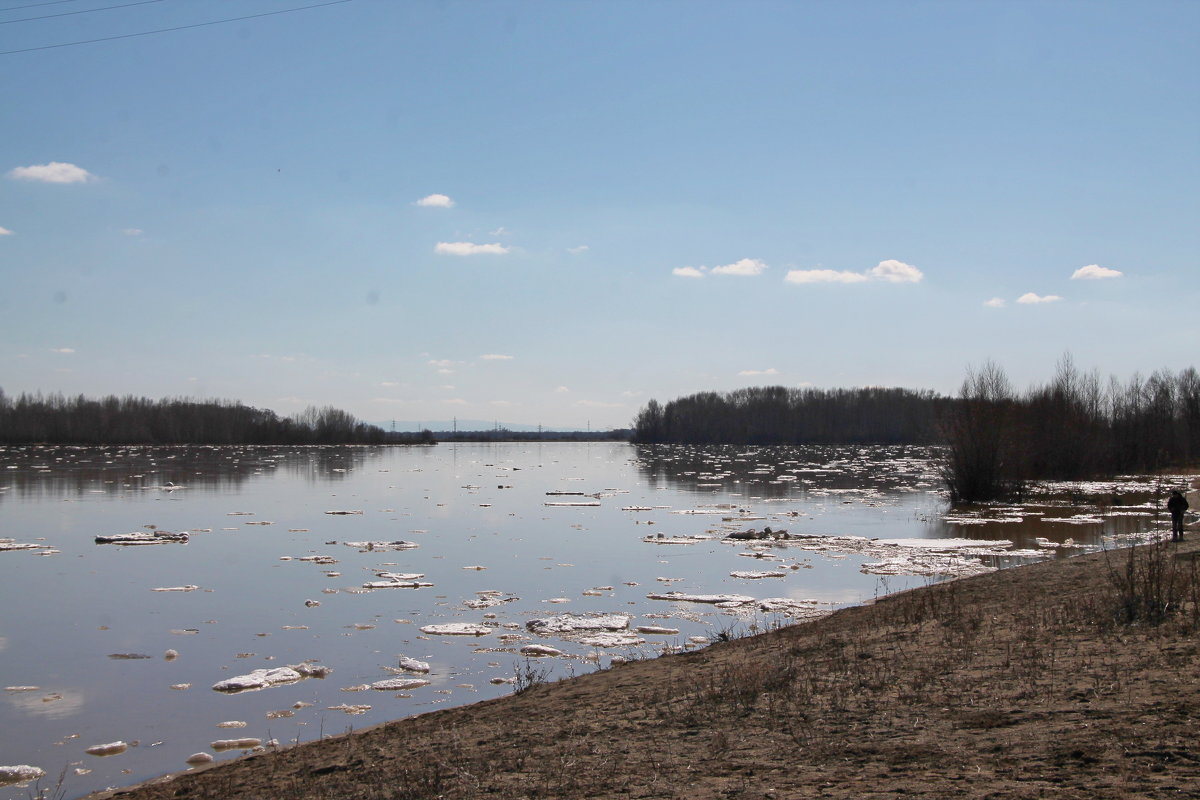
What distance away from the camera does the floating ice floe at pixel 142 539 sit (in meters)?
21.3

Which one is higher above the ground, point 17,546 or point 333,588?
point 17,546

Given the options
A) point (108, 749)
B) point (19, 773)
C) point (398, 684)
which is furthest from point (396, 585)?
point (19, 773)

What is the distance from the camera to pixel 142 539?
21.6m

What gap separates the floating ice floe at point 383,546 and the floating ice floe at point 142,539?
13.8ft

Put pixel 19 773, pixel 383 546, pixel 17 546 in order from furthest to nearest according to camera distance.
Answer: pixel 383 546 < pixel 17 546 < pixel 19 773

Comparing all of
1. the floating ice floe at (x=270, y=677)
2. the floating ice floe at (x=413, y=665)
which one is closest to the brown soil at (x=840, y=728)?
the floating ice floe at (x=413, y=665)

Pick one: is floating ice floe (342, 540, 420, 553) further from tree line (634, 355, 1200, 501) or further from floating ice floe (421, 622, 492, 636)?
tree line (634, 355, 1200, 501)

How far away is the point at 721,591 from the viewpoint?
1599 cm

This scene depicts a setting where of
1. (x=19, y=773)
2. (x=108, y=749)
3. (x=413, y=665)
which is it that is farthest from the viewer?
(x=413, y=665)

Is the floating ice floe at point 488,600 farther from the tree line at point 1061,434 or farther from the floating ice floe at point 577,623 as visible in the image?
the tree line at point 1061,434

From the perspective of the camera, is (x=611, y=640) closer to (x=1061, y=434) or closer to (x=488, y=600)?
(x=488, y=600)

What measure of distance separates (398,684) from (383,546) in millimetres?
11625

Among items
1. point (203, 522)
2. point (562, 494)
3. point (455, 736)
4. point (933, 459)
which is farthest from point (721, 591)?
point (933, 459)

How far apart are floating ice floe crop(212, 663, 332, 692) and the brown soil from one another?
2.49 m
